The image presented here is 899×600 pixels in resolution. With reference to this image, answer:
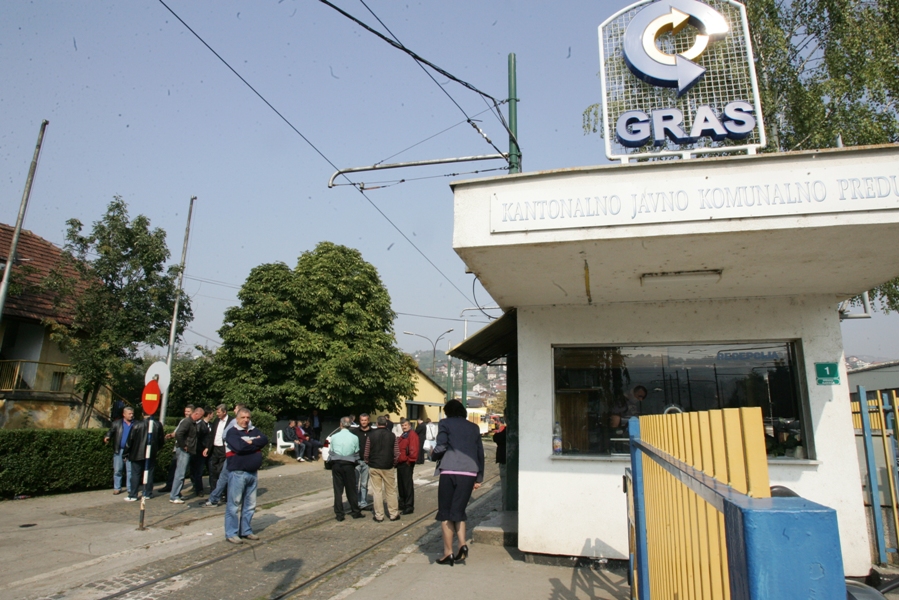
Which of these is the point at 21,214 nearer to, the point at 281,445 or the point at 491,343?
the point at 281,445

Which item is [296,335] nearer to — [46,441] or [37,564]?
[46,441]

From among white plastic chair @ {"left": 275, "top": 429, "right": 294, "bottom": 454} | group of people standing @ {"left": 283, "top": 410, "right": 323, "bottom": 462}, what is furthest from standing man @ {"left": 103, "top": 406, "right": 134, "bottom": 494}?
group of people standing @ {"left": 283, "top": 410, "right": 323, "bottom": 462}

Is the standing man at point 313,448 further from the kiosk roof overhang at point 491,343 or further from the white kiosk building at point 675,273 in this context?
the white kiosk building at point 675,273

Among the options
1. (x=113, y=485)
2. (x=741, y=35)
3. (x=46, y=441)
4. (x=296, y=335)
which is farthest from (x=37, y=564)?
(x=296, y=335)

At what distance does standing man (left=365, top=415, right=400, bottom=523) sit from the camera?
9430 mm

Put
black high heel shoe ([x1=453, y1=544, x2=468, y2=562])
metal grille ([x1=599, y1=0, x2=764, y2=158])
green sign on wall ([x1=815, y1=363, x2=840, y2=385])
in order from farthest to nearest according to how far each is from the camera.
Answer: metal grille ([x1=599, y1=0, x2=764, y2=158]), black high heel shoe ([x1=453, y1=544, x2=468, y2=562]), green sign on wall ([x1=815, y1=363, x2=840, y2=385])

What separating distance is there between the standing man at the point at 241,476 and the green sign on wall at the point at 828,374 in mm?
6846

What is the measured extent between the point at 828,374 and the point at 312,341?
2149 centimetres

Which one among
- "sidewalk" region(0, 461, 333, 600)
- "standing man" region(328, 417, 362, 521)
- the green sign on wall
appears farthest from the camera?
"standing man" region(328, 417, 362, 521)

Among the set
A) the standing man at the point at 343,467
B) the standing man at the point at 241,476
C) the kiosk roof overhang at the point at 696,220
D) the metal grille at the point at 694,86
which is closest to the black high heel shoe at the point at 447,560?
the standing man at the point at 241,476

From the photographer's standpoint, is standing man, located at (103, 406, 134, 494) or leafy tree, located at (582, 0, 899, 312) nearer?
standing man, located at (103, 406, 134, 494)

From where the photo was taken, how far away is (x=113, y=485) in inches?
471

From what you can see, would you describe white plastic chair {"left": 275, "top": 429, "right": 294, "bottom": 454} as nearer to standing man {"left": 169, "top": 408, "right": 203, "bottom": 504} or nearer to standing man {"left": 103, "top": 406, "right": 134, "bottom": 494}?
standing man {"left": 103, "top": 406, "right": 134, "bottom": 494}

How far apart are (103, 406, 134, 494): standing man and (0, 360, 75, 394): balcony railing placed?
9.11 meters
